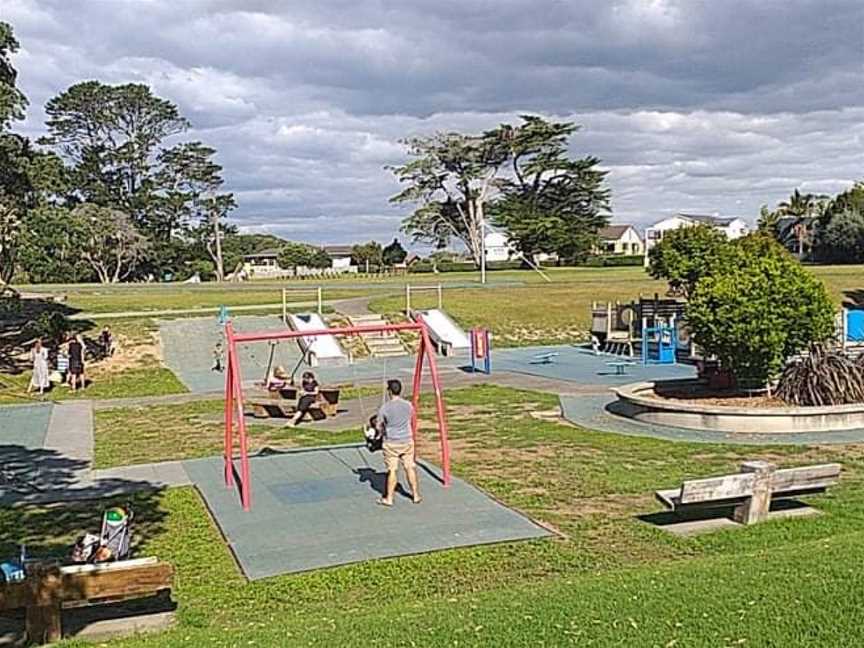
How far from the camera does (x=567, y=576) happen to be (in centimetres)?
816

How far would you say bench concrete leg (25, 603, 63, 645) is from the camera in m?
6.64

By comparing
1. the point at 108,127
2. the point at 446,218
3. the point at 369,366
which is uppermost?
the point at 108,127

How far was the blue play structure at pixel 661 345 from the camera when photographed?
94.7 feet

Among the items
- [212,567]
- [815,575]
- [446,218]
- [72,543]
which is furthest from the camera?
[446,218]

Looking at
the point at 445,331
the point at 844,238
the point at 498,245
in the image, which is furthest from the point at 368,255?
the point at 445,331

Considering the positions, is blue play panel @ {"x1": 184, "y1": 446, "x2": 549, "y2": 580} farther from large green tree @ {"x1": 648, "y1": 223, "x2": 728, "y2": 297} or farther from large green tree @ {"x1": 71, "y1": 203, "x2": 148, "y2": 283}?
large green tree @ {"x1": 71, "y1": 203, "x2": 148, "y2": 283}

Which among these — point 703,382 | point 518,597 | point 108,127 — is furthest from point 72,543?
point 108,127

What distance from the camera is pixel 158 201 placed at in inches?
3334

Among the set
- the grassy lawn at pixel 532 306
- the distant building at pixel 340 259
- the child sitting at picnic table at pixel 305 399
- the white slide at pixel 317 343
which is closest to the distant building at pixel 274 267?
the distant building at pixel 340 259

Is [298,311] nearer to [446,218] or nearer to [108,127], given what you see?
[446,218]

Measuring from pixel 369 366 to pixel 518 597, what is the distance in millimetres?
22905

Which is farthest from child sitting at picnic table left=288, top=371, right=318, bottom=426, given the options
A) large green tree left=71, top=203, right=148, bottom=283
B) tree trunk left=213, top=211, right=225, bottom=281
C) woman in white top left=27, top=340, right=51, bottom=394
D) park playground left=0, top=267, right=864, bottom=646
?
tree trunk left=213, top=211, right=225, bottom=281

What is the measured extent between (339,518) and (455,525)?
4.16ft

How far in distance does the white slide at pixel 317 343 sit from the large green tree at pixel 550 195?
46.0 m
